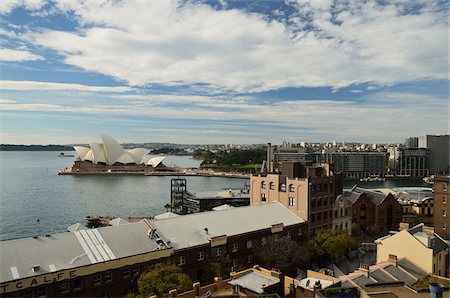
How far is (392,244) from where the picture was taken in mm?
18625

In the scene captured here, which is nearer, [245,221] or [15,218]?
[245,221]

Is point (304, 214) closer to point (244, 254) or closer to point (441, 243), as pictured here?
point (244, 254)

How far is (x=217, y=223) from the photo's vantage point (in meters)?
21.4

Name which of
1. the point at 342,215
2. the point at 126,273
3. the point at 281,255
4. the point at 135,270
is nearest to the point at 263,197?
the point at 342,215

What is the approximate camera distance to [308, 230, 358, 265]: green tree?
23.2 metres

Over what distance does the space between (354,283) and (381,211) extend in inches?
956

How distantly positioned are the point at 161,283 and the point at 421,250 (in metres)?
12.3

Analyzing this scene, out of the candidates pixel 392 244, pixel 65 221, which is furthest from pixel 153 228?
pixel 65 221

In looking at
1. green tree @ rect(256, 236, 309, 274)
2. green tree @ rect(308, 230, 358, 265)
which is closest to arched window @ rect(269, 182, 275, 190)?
green tree @ rect(308, 230, 358, 265)

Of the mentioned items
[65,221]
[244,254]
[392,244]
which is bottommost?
[65,221]

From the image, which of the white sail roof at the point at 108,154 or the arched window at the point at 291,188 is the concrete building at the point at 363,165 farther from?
the arched window at the point at 291,188

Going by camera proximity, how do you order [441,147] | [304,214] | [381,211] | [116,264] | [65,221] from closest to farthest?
[116,264]
[304,214]
[381,211]
[65,221]
[441,147]

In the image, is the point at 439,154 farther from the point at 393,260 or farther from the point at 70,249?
the point at 70,249

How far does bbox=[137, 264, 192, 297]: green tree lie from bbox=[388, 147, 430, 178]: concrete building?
128 m
